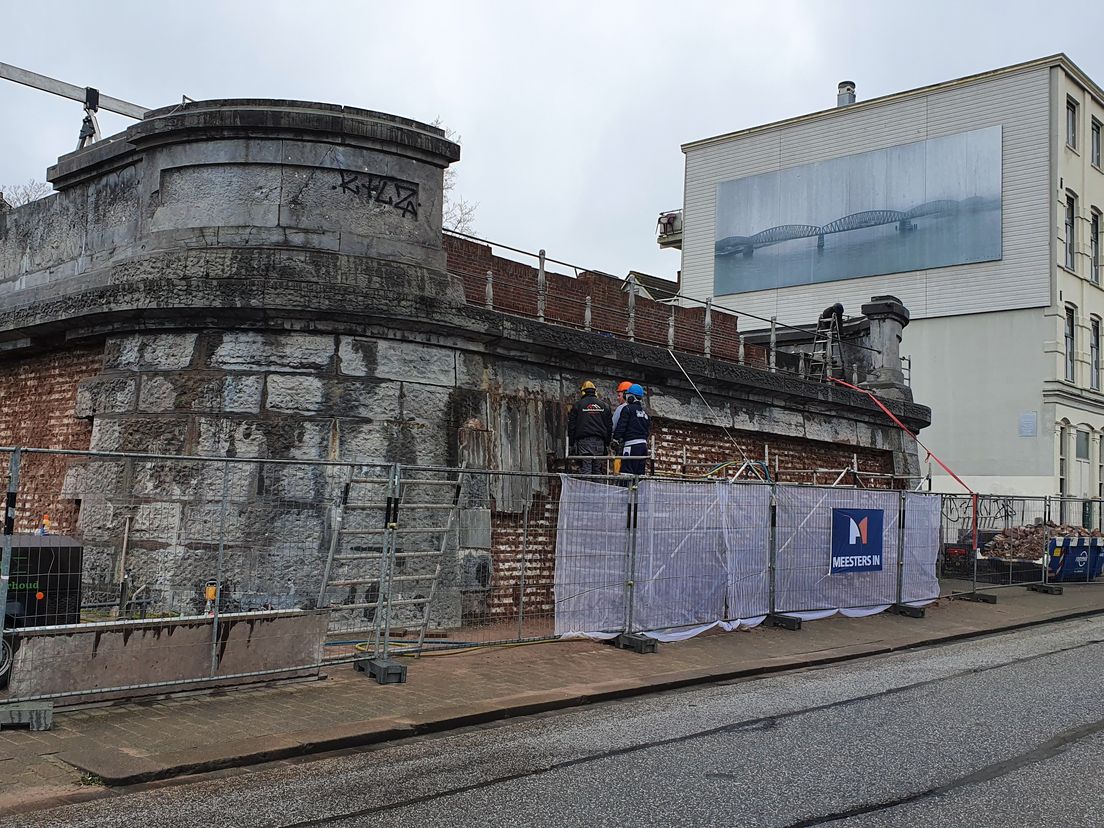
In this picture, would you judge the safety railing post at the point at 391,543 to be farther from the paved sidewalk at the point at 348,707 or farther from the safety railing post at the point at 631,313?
the safety railing post at the point at 631,313

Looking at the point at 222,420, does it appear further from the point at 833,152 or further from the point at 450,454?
the point at 833,152

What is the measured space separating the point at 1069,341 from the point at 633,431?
25.4 metres

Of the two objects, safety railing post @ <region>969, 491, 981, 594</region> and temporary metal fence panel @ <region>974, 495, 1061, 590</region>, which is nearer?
safety railing post @ <region>969, 491, 981, 594</region>

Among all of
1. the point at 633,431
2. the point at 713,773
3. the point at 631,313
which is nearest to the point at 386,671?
the point at 713,773

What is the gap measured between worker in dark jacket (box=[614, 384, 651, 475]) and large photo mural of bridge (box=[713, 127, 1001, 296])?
24582 mm

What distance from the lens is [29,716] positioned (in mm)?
6703

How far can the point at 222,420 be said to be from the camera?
10500 millimetres

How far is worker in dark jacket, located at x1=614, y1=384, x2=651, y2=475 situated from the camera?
12891 millimetres

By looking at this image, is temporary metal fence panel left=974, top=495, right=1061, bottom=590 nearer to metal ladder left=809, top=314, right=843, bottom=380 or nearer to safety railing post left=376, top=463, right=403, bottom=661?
metal ladder left=809, top=314, right=843, bottom=380

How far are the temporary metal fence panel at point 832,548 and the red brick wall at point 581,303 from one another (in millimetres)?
4659

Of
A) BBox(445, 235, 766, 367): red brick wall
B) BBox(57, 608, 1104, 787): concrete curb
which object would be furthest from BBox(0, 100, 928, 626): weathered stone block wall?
BBox(57, 608, 1104, 787): concrete curb

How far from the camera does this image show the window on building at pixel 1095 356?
110ft

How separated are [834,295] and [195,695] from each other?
32.7 meters

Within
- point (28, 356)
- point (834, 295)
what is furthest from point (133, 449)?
point (834, 295)
